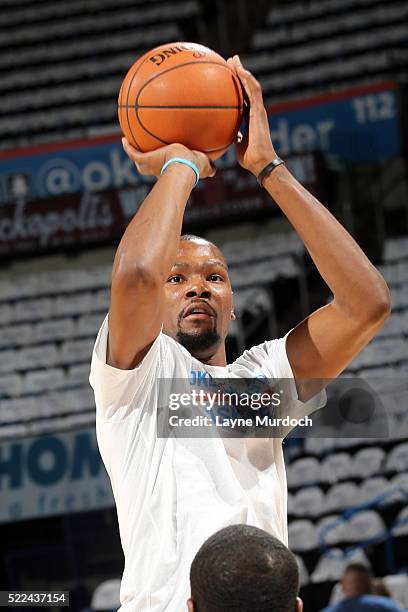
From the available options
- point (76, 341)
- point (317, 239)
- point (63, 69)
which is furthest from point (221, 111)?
point (63, 69)

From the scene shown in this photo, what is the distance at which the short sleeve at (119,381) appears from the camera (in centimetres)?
216

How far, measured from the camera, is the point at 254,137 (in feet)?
8.12

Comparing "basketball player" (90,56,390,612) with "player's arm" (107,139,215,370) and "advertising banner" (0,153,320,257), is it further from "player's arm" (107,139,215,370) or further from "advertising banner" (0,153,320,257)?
"advertising banner" (0,153,320,257)

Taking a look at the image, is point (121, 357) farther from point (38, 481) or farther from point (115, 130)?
point (115, 130)

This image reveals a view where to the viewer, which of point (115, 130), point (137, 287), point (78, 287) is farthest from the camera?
point (115, 130)

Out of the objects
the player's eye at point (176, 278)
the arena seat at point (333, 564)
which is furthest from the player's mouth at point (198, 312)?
the arena seat at point (333, 564)

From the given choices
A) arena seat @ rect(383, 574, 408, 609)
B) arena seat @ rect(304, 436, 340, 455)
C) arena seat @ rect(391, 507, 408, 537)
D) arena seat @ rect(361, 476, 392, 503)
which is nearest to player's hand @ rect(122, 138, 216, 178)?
arena seat @ rect(383, 574, 408, 609)

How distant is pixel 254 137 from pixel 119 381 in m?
0.78

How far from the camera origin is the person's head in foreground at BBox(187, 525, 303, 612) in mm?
1475

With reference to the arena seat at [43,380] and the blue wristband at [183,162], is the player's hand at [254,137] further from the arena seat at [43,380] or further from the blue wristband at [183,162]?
the arena seat at [43,380]

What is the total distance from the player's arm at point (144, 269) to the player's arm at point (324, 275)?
0.29 m

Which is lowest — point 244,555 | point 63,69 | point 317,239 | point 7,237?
point 244,555

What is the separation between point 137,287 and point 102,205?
31.8 feet

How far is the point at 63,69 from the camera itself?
1325 centimetres
